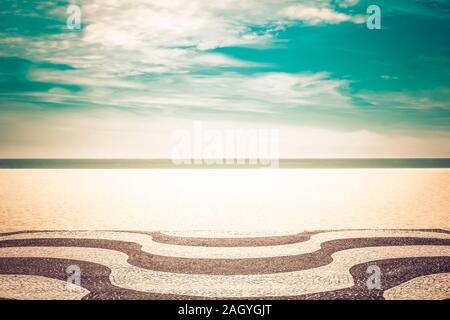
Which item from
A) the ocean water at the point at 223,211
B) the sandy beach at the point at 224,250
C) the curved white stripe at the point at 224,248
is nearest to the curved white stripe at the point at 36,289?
the sandy beach at the point at 224,250

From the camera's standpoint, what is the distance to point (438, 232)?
1082 centimetres

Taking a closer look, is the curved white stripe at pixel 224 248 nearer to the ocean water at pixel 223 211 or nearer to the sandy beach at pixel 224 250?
the sandy beach at pixel 224 250

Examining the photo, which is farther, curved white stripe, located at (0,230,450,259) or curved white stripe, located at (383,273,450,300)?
curved white stripe, located at (0,230,450,259)

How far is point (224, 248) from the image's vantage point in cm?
909

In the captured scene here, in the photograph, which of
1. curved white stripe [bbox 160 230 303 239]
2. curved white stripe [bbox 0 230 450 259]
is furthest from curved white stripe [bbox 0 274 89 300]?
curved white stripe [bbox 160 230 303 239]

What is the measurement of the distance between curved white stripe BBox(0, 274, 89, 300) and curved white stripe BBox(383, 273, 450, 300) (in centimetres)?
469

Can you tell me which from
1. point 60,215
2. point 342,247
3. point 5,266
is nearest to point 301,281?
point 342,247

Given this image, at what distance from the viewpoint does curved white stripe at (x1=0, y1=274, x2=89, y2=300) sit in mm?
5926

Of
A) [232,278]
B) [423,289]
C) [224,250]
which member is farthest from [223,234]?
[423,289]

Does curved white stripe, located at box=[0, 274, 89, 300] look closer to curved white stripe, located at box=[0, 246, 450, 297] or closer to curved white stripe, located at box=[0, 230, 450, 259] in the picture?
curved white stripe, located at box=[0, 246, 450, 297]

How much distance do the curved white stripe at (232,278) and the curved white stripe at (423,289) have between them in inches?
29.1

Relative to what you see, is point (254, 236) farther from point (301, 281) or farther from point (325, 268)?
point (301, 281)

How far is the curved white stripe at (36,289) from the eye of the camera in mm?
5926

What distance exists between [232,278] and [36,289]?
3.13 metres
